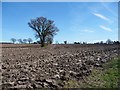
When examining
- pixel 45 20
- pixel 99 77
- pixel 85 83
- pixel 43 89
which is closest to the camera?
pixel 43 89

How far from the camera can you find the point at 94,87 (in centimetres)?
853

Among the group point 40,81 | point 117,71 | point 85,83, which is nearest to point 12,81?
point 40,81

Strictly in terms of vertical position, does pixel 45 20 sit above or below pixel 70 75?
above

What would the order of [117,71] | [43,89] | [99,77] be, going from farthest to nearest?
[117,71], [99,77], [43,89]

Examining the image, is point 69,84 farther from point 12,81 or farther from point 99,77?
point 12,81

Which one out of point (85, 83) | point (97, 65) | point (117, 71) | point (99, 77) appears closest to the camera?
point (85, 83)

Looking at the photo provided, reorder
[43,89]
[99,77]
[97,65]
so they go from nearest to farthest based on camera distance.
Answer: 1. [43,89]
2. [99,77]
3. [97,65]

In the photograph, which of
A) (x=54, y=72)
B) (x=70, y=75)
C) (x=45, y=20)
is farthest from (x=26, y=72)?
(x=45, y=20)

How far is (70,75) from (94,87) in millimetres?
1761

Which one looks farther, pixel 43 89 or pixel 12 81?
pixel 12 81

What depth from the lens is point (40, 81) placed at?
9.27 metres

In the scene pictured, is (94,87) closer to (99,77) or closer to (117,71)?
(99,77)

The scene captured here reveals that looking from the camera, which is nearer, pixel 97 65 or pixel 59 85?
pixel 59 85

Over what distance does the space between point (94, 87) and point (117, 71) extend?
2250 mm
